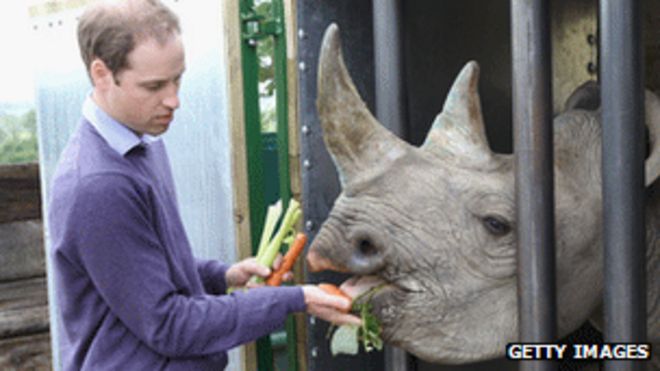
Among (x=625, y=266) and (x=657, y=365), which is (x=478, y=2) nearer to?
(x=657, y=365)

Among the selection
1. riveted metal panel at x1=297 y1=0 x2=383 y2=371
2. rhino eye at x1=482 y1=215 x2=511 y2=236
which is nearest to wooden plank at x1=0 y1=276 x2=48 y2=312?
riveted metal panel at x1=297 y1=0 x2=383 y2=371

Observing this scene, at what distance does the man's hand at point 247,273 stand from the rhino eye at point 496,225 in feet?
2.07

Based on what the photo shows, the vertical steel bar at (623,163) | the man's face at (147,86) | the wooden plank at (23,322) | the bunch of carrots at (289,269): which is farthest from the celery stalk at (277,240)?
the wooden plank at (23,322)

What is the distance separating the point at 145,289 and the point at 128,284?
41 millimetres

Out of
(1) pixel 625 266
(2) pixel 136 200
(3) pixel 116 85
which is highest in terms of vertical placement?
(3) pixel 116 85

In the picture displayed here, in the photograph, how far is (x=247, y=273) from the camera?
9.37ft

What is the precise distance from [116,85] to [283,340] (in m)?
1.90

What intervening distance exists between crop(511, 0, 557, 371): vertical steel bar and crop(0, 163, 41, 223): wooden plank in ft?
12.9

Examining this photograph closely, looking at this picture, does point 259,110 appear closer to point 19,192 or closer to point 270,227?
point 270,227

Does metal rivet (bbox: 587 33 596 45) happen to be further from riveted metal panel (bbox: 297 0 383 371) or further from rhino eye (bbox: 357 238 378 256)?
rhino eye (bbox: 357 238 378 256)

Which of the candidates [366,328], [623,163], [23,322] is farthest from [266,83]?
[623,163]

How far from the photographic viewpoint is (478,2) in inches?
144

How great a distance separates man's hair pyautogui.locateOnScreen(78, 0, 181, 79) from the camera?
232cm

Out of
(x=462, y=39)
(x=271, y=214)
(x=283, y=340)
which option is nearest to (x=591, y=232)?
(x=271, y=214)
